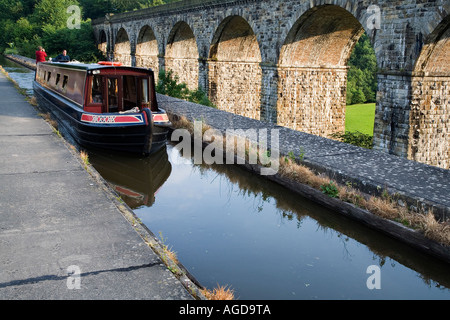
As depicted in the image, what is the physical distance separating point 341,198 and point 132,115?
14.8ft

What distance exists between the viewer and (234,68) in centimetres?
1872

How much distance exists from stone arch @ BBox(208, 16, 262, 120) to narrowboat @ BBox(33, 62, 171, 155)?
7740 millimetres

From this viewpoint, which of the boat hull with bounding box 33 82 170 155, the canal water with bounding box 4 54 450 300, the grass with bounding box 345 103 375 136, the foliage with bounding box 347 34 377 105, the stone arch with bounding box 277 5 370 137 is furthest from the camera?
the foliage with bounding box 347 34 377 105

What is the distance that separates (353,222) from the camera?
18.5ft

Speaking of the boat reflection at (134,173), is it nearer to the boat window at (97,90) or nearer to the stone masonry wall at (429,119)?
the boat window at (97,90)

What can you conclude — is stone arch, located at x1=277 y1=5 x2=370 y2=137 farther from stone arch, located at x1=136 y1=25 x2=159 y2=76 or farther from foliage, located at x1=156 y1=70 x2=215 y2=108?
stone arch, located at x1=136 y1=25 x2=159 y2=76

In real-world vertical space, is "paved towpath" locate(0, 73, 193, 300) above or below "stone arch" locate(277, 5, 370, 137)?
below

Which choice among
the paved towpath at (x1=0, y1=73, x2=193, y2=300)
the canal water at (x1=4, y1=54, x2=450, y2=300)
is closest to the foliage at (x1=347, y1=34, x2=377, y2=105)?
the canal water at (x1=4, y1=54, x2=450, y2=300)

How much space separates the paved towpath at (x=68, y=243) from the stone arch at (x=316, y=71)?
8.84 metres

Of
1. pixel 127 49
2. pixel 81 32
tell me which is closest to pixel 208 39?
pixel 127 49

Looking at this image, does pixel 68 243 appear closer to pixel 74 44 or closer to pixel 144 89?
pixel 144 89

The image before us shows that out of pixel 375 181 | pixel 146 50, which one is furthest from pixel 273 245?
pixel 146 50

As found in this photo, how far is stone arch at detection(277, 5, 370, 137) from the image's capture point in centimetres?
1321
